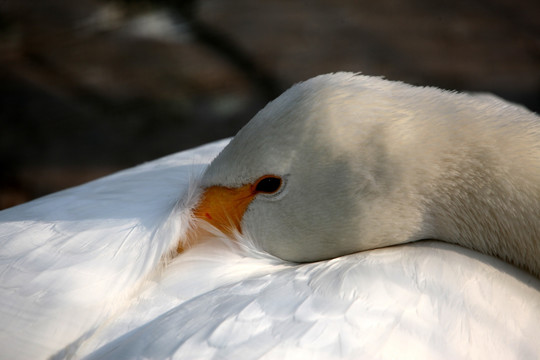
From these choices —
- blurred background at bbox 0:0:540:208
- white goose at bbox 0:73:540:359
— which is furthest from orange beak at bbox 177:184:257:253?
blurred background at bbox 0:0:540:208

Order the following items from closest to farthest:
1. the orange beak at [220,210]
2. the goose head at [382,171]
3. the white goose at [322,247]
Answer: the white goose at [322,247] → the goose head at [382,171] → the orange beak at [220,210]

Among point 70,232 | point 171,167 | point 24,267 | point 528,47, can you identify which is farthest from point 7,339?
point 528,47

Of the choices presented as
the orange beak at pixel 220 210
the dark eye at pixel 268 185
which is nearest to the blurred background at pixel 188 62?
the orange beak at pixel 220 210

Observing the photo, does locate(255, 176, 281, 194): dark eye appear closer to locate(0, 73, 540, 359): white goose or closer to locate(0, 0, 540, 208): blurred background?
locate(0, 73, 540, 359): white goose

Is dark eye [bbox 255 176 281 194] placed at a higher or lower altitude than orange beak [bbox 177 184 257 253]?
higher

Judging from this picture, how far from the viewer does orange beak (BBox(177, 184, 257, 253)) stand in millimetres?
1575

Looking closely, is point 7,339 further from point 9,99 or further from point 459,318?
point 9,99

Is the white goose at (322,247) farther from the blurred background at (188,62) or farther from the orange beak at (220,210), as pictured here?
the blurred background at (188,62)

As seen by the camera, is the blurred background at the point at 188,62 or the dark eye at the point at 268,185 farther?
the blurred background at the point at 188,62

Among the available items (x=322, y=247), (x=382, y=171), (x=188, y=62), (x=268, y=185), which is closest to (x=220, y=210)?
(x=268, y=185)

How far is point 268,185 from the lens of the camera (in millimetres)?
1529

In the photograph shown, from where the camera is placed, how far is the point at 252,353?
124cm

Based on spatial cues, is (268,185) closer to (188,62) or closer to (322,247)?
(322,247)

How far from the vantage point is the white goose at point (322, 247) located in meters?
1.31
